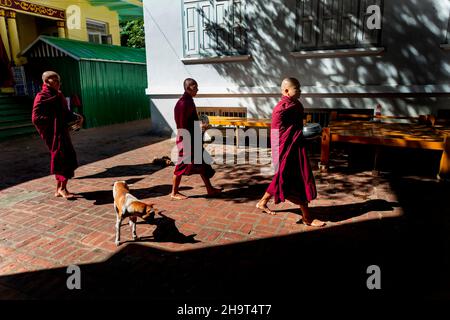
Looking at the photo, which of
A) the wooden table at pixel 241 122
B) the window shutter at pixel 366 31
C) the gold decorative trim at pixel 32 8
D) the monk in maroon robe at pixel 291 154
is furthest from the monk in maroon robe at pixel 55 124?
the gold decorative trim at pixel 32 8

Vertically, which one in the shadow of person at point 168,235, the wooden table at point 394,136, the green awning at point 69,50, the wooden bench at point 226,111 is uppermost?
the green awning at point 69,50

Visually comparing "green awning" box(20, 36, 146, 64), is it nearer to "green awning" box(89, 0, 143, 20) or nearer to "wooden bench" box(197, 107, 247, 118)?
"green awning" box(89, 0, 143, 20)

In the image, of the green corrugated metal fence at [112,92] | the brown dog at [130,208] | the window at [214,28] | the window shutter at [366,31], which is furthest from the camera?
the green corrugated metal fence at [112,92]

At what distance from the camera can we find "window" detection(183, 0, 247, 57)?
951 cm

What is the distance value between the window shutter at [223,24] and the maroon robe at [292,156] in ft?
20.5

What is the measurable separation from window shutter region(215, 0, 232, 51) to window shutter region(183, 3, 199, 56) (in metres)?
0.74

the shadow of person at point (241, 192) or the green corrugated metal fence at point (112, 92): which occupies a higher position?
the green corrugated metal fence at point (112, 92)

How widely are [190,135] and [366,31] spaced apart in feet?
19.1

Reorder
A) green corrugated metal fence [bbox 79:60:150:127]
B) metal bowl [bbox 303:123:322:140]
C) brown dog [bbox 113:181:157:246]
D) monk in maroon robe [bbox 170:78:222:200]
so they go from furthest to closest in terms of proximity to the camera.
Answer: green corrugated metal fence [bbox 79:60:150:127] < metal bowl [bbox 303:123:322:140] < monk in maroon robe [bbox 170:78:222:200] < brown dog [bbox 113:181:157:246]

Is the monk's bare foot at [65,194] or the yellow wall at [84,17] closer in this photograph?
the monk's bare foot at [65,194]

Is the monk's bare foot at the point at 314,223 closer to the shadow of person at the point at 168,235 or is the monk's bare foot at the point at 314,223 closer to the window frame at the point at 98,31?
the shadow of person at the point at 168,235

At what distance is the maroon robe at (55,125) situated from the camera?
534 centimetres

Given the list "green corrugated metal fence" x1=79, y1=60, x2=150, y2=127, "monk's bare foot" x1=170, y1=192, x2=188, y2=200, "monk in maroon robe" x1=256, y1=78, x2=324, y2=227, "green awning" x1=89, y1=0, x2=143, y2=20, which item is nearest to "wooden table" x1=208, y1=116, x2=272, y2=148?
"monk's bare foot" x1=170, y1=192, x2=188, y2=200

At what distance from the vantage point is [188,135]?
5.14 meters
